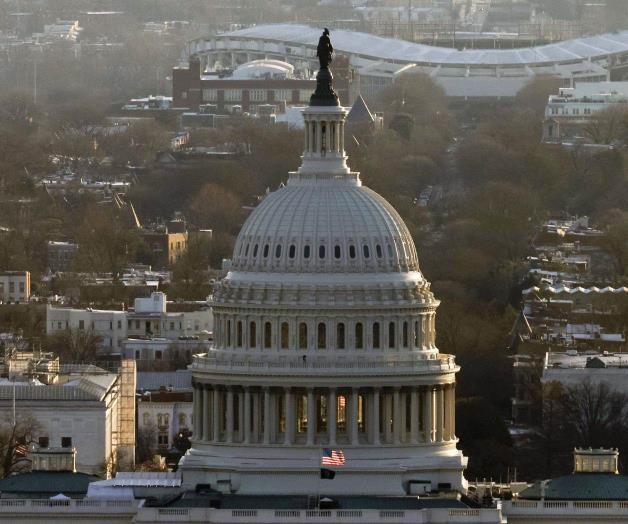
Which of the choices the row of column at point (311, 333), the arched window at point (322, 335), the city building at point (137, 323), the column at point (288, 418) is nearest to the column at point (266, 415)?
the column at point (288, 418)

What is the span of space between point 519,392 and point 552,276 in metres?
40.1

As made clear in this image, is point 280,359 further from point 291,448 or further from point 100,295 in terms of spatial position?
point 100,295

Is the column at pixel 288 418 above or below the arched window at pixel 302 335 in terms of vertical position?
below

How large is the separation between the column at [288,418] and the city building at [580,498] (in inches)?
181

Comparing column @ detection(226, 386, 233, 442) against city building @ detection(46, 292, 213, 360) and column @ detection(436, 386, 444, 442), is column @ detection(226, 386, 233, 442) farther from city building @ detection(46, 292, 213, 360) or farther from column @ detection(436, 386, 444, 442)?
city building @ detection(46, 292, 213, 360)

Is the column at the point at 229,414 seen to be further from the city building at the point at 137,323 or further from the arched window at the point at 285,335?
the city building at the point at 137,323

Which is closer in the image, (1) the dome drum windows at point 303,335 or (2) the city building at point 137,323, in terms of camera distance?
(1) the dome drum windows at point 303,335

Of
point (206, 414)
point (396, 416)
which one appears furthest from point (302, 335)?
point (206, 414)

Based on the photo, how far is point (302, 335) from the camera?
113 metres

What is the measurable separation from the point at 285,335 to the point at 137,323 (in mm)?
75936

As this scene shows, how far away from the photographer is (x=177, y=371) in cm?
17075

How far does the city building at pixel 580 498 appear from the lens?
362 ft

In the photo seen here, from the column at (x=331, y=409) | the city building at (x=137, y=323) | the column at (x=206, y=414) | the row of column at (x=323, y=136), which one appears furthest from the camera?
the city building at (x=137, y=323)

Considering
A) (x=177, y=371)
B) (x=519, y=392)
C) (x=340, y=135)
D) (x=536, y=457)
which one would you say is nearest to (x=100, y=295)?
(x=177, y=371)
